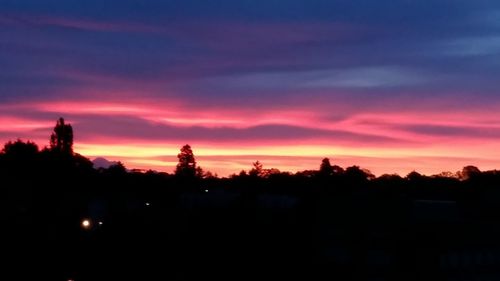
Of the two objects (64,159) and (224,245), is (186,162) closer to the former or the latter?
(64,159)

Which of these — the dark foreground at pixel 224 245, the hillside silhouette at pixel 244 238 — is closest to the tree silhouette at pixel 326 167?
the hillside silhouette at pixel 244 238

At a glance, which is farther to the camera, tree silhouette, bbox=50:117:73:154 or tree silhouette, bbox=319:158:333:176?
tree silhouette, bbox=319:158:333:176

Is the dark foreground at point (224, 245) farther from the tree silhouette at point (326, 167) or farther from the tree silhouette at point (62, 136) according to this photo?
the tree silhouette at point (326, 167)

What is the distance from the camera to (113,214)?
119ft

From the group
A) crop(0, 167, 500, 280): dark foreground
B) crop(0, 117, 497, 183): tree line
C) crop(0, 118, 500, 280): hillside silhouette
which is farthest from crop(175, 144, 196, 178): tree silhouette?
crop(0, 167, 500, 280): dark foreground

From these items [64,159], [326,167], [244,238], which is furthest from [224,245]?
[326,167]

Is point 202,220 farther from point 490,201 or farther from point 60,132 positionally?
point 60,132

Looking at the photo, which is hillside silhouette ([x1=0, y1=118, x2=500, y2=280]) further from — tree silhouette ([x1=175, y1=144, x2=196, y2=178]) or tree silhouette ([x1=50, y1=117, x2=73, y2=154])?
tree silhouette ([x1=175, y1=144, x2=196, y2=178])

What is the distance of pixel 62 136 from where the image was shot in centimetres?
11812

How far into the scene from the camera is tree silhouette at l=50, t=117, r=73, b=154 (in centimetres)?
11762

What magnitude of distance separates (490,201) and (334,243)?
3448 cm

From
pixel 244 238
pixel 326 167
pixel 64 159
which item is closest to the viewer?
pixel 244 238

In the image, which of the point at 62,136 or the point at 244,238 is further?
the point at 62,136

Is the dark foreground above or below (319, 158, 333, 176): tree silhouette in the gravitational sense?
below
